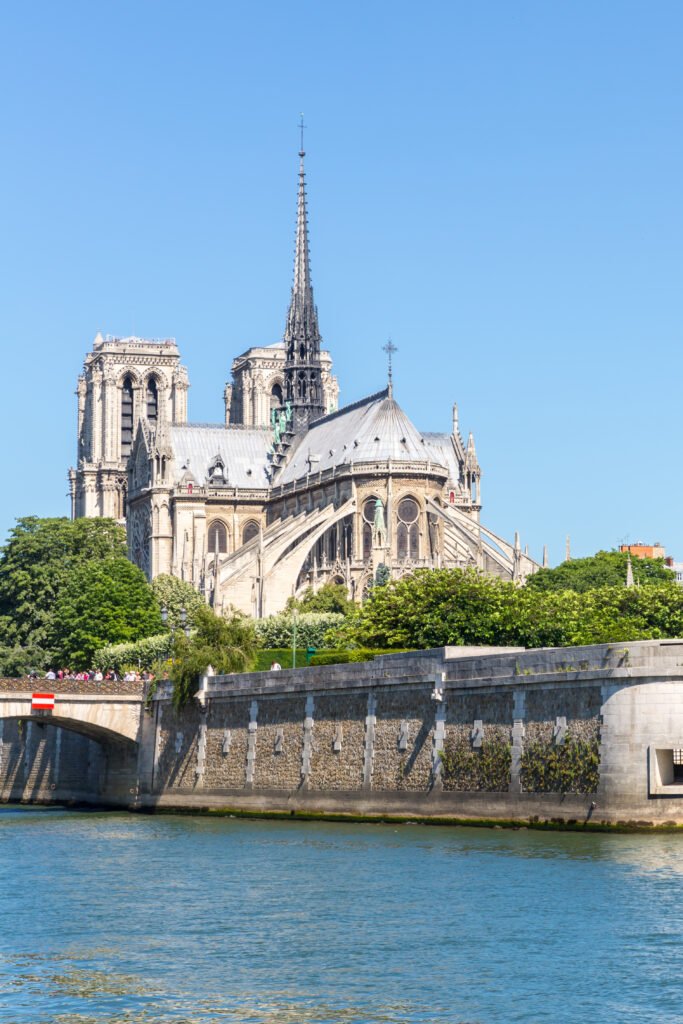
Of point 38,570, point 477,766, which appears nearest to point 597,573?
point 38,570

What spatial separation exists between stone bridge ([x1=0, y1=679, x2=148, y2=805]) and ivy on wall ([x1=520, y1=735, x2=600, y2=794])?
25.4 m

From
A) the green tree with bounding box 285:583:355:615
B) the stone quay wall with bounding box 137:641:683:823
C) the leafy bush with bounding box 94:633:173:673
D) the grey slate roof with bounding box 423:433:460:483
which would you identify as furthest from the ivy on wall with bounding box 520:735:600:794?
the grey slate roof with bounding box 423:433:460:483

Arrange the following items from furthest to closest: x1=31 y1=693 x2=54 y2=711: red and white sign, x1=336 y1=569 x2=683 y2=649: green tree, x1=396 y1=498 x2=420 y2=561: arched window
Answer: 1. x1=396 y1=498 x2=420 y2=561: arched window
2. x1=31 y1=693 x2=54 y2=711: red and white sign
3. x1=336 y1=569 x2=683 y2=649: green tree

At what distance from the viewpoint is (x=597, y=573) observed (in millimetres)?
107188

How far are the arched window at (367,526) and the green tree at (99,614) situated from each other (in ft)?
76.7

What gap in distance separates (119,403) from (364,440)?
45502 millimetres

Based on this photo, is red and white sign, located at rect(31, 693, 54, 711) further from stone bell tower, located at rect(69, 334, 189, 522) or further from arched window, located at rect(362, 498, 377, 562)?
stone bell tower, located at rect(69, 334, 189, 522)

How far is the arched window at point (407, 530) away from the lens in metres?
124

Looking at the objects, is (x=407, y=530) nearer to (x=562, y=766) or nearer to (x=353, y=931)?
(x=562, y=766)

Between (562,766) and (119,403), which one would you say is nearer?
(562,766)

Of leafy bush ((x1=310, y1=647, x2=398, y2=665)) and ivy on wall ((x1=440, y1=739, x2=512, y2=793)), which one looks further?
leafy bush ((x1=310, y1=647, x2=398, y2=665))

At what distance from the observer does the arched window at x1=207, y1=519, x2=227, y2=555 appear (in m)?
141

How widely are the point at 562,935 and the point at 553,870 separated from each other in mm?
6773

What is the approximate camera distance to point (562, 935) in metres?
33.4
